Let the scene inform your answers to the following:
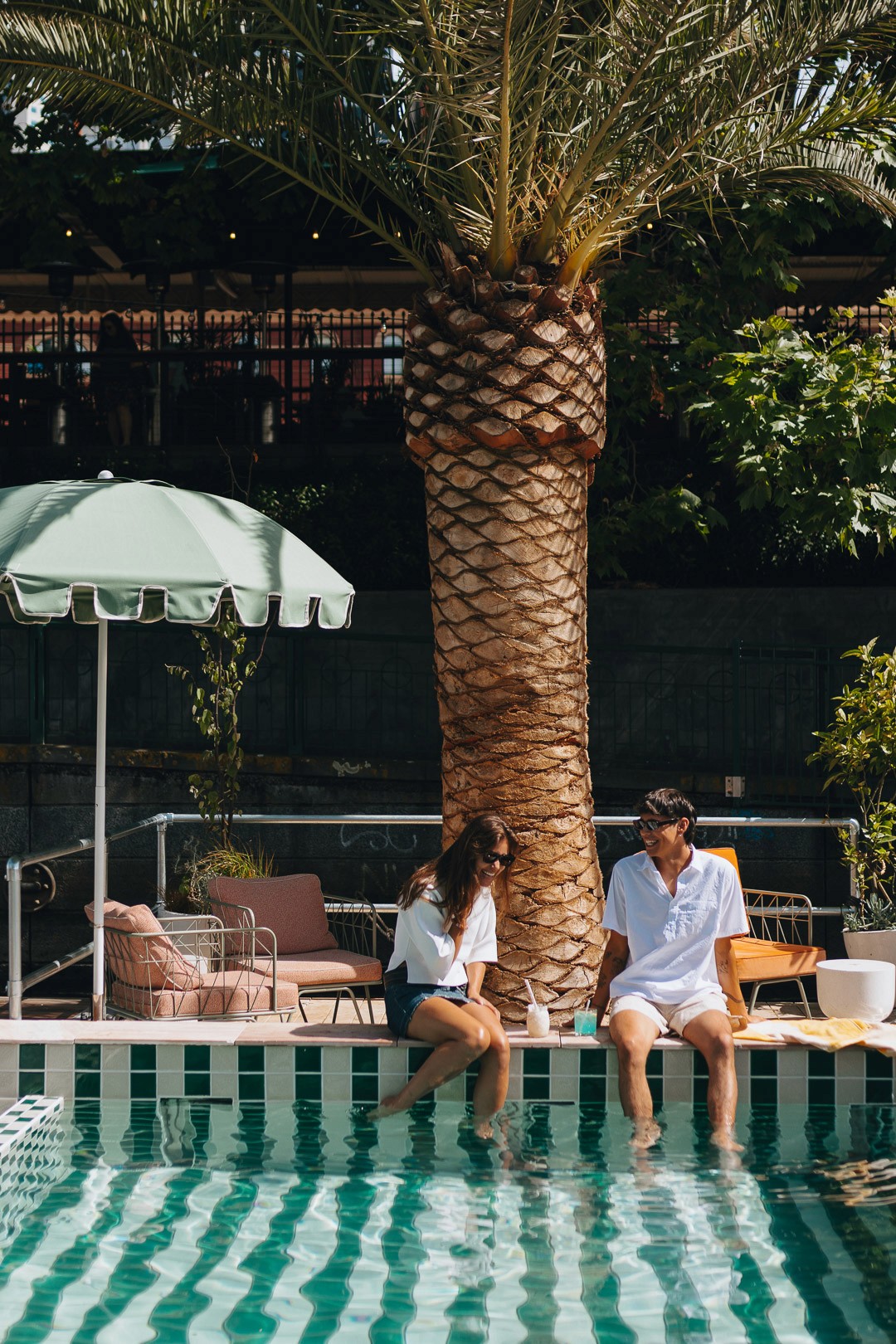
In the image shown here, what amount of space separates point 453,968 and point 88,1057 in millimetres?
1632

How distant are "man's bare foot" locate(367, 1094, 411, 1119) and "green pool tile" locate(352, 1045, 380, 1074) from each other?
151 mm

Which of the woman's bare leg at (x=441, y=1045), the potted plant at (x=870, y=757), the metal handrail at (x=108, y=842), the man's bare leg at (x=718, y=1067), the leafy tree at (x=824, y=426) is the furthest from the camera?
the leafy tree at (x=824, y=426)

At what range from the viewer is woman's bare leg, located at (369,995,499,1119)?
20.6ft

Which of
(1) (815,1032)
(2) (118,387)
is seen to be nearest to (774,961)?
(1) (815,1032)

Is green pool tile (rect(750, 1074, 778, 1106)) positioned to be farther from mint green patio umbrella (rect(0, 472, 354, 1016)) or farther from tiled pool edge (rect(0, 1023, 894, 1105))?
mint green patio umbrella (rect(0, 472, 354, 1016))

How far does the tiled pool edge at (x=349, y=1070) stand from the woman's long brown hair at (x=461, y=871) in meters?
0.62

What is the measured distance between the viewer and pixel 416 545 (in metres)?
16.2

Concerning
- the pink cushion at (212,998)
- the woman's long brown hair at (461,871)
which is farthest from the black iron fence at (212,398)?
the woman's long brown hair at (461,871)

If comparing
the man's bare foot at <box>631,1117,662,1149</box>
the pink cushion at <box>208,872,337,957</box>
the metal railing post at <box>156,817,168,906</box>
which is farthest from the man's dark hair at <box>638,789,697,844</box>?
the metal railing post at <box>156,817,168,906</box>

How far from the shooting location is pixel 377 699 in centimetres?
1408

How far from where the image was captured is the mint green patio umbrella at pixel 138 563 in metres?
6.69

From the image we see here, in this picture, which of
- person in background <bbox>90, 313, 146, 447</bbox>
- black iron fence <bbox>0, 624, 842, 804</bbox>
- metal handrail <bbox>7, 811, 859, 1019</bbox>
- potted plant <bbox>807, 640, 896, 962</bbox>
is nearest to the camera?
metal handrail <bbox>7, 811, 859, 1019</bbox>

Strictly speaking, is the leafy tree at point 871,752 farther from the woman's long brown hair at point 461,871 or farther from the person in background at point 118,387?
the person in background at point 118,387

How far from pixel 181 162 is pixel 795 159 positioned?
897cm
